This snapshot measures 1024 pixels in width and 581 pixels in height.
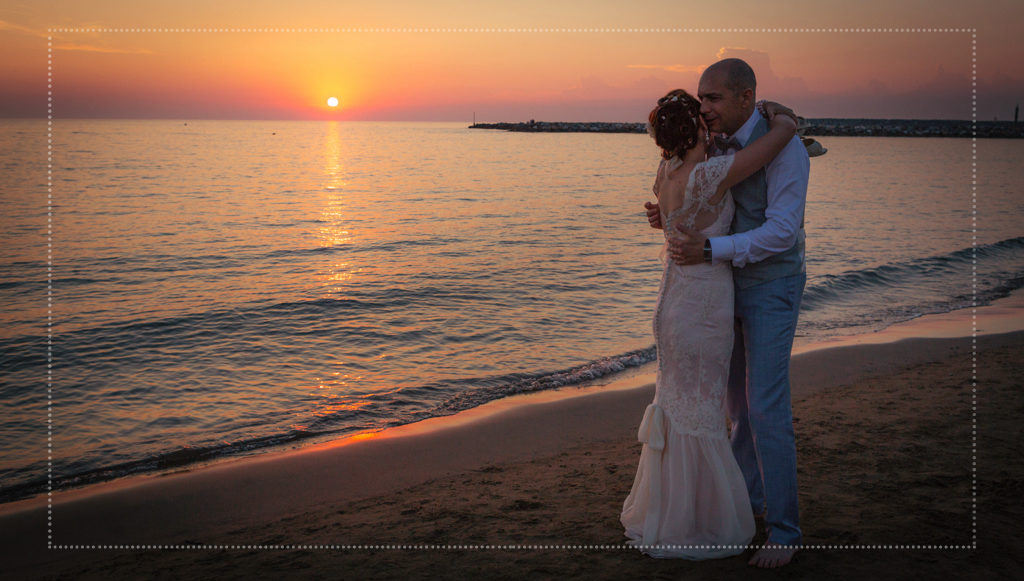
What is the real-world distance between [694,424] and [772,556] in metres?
0.74

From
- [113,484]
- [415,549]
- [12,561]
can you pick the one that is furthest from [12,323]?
[415,549]

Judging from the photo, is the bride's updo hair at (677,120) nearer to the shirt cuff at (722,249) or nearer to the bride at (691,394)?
the bride at (691,394)

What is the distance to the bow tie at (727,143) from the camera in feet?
11.5

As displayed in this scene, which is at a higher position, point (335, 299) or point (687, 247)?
point (687, 247)

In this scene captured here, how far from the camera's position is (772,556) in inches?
137

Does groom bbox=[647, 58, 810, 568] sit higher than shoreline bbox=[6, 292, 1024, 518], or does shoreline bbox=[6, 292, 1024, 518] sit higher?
groom bbox=[647, 58, 810, 568]

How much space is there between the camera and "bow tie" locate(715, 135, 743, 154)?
3.49m

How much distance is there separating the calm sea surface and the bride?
4.29 metres

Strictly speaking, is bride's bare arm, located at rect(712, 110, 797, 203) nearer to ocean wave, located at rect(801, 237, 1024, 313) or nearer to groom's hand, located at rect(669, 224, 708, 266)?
groom's hand, located at rect(669, 224, 708, 266)

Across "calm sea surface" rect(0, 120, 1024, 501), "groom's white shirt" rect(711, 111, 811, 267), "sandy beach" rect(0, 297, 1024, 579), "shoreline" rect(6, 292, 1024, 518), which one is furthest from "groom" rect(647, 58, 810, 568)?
"calm sea surface" rect(0, 120, 1024, 501)

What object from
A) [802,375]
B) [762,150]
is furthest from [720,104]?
[802,375]

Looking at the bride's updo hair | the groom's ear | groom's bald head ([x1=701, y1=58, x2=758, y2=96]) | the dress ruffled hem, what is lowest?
the dress ruffled hem

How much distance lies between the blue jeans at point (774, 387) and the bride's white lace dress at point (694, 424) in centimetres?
11

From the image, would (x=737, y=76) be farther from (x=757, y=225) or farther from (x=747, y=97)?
(x=757, y=225)
